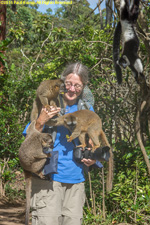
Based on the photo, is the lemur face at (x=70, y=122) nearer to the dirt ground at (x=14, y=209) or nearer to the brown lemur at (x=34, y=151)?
the brown lemur at (x=34, y=151)

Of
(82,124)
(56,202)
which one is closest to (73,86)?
(82,124)

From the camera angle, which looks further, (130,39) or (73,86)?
(73,86)

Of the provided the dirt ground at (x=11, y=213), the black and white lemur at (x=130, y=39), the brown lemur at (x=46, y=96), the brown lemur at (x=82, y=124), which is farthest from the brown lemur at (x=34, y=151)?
the dirt ground at (x=11, y=213)

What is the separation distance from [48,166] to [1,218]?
378cm

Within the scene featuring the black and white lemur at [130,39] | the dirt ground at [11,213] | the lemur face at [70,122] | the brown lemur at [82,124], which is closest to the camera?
the black and white lemur at [130,39]

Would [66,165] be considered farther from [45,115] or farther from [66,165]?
[45,115]

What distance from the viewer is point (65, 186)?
94.7 inches

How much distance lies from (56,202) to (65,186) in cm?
14

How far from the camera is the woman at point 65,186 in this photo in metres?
2.31

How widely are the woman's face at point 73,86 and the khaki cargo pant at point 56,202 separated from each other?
66 cm

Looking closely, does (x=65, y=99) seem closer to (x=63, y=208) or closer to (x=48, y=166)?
(x=48, y=166)

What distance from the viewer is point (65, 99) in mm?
2439

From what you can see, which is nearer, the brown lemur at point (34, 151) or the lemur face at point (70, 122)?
the brown lemur at point (34, 151)

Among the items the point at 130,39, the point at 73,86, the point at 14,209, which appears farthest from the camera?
the point at 14,209
